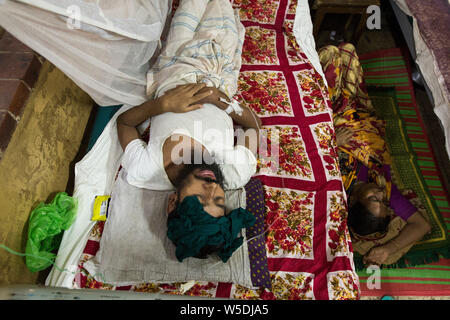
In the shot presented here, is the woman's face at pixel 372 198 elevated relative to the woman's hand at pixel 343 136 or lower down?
lower down

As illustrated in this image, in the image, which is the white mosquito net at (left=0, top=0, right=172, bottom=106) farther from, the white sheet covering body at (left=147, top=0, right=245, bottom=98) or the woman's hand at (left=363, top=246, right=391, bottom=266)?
the woman's hand at (left=363, top=246, right=391, bottom=266)

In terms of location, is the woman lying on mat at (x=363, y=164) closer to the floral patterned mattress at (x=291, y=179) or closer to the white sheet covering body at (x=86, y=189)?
the floral patterned mattress at (x=291, y=179)

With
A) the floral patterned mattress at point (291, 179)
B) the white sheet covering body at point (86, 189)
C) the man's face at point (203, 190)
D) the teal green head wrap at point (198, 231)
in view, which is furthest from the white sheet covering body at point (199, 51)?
the teal green head wrap at point (198, 231)

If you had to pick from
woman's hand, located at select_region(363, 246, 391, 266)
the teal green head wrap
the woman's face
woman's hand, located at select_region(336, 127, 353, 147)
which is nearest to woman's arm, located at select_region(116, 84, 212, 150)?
the teal green head wrap

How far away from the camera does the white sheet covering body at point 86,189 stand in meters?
1.14

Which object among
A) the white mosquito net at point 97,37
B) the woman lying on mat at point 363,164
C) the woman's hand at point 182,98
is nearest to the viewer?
the white mosquito net at point 97,37

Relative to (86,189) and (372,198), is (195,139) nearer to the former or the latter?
(86,189)

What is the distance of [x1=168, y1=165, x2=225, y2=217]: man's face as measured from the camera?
110 centimetres

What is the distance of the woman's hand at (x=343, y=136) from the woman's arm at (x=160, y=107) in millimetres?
838

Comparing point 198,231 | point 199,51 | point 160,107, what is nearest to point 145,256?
point 198,231

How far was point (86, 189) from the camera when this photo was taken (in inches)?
52.1

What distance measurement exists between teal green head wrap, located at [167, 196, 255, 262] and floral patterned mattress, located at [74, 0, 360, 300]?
18 cm

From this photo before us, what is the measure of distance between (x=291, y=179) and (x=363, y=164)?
1.69ft
